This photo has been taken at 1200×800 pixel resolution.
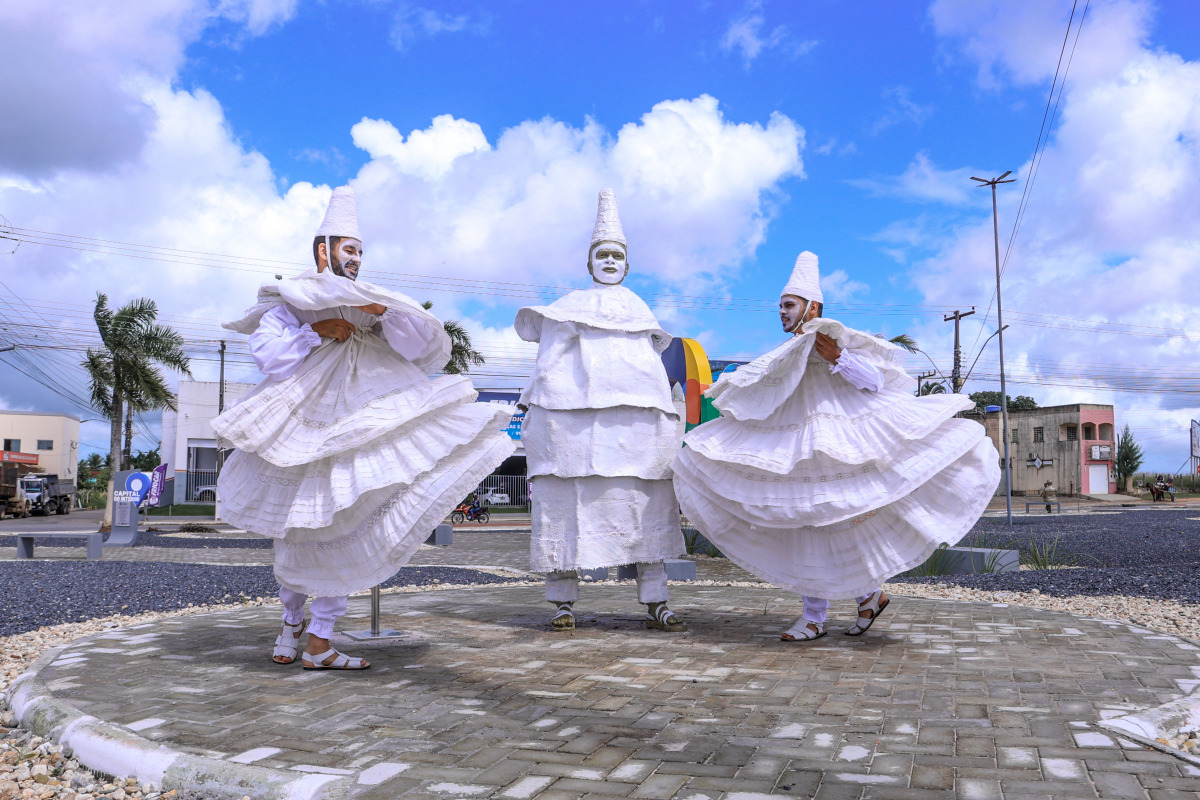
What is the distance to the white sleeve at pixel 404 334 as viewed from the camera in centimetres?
455

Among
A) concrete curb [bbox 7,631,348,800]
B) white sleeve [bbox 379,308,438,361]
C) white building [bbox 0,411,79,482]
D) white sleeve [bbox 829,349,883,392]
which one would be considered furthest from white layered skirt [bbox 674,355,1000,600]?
white building [bbox 0,411,79,482]

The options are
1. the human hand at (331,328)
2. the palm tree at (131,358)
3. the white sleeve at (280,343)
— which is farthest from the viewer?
the palm tree at (131,358)

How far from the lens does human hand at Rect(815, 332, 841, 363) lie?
197 inches

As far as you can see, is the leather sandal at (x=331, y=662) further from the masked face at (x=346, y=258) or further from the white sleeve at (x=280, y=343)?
the masked face at (x=346, y=258)

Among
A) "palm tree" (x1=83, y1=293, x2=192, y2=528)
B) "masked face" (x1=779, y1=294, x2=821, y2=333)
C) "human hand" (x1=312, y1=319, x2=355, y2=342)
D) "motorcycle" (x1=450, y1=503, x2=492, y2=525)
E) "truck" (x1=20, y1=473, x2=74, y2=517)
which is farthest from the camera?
"truck" (x1=20, y1=473, x2=74, y2=517)

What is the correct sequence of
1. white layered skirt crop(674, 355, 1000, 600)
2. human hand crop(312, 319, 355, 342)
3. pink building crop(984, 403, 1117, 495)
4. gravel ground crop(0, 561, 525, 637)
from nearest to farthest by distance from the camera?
human hand crop(312, 319, 355, 342) < white layered skirt crop(674, 355, 1000, 600) < gravel ground crop(0, 561, 525, 637) < pink building crop(984, 403, 1117, 495)

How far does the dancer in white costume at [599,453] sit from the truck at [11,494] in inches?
1428

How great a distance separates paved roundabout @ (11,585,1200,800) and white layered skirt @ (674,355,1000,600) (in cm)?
52

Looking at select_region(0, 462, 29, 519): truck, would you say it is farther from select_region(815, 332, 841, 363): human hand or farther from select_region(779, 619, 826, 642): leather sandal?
select_region(815, 332, 841, 363): human hand

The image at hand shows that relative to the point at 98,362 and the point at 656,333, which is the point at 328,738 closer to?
the point at 656,333

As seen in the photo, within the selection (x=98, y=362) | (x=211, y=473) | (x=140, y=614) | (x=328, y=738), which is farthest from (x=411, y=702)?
(x=211, y=473)

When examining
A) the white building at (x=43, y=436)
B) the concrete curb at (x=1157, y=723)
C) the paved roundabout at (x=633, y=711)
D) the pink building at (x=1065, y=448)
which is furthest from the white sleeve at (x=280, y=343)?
the white building at (x=43, y=436)

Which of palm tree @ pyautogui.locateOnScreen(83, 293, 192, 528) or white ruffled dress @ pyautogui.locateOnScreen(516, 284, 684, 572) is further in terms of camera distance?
palm tree @ pyautogui.locateOnScreen(83, 293, 192, 528)

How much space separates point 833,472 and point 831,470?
0.05 feet
